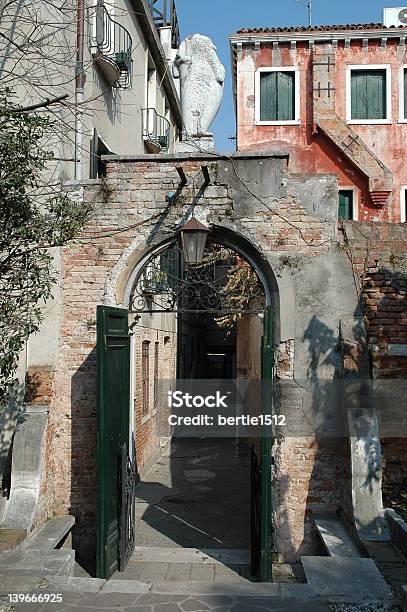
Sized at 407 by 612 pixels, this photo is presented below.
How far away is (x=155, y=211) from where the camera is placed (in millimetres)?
7938

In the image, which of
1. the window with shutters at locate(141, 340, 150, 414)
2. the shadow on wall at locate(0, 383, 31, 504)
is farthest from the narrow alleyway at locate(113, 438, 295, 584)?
the shadow on wall at locate(0, 383, 31, 504)

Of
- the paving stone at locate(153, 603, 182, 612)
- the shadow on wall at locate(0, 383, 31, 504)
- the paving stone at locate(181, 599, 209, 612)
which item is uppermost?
the shadow on wall at locate(0, 383, 31, 504)

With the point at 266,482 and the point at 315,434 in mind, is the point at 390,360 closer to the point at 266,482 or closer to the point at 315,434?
the point at 315,434

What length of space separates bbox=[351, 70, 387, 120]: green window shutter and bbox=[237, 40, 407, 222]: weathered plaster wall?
0.27 meters

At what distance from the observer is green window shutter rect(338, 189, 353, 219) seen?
17.7 metres

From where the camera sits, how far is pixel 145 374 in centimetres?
1373

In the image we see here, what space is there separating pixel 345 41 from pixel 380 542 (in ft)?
50.1

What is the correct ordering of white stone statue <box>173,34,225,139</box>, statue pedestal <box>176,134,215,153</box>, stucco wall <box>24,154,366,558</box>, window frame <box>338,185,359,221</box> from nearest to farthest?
stucco wall <box>24,154,366,558</box> < statue pedestal <box>176,134,215,153</box> < white stone statue <box>173,34,225,139</box> < window frame <box>338,185,359,221</box>

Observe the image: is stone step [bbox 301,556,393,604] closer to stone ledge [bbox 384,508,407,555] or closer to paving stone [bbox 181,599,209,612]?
stone ledge [bbox 384,508,407,555]

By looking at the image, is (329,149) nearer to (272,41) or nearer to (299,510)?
(272,41)

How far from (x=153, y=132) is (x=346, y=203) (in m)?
6.07

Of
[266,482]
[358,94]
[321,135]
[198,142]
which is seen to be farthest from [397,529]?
[358,94]

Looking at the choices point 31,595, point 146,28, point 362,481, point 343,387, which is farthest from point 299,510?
point 146,28

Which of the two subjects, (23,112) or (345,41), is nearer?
(23,112)
